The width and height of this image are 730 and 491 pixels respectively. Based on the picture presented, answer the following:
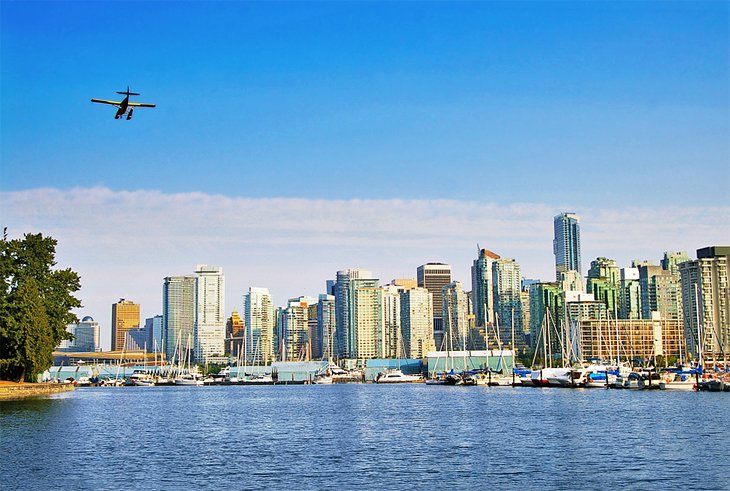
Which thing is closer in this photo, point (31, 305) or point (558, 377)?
point (31, 305)

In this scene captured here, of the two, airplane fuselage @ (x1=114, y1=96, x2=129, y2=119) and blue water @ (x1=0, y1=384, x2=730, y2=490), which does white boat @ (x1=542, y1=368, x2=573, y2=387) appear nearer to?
blue water @ (x1=0, y1=384, x2=730, y2=490)

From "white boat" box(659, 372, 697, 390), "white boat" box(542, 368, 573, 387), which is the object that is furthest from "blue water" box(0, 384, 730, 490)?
"white boat" box(542, 368, 573, 387)

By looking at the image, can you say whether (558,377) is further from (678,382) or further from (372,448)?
(372,448)

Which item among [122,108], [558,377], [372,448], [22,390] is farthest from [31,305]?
[558,377]

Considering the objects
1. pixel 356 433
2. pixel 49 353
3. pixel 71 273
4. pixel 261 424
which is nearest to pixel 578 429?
pixel 356 433

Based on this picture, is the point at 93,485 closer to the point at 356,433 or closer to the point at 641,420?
the point at 356,433

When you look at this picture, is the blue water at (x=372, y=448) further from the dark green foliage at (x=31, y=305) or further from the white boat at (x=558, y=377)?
the white boat at (x=558, y=377)
